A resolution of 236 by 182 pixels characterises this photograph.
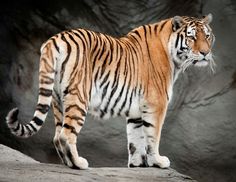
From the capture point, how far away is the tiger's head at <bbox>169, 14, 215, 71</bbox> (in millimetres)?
6809

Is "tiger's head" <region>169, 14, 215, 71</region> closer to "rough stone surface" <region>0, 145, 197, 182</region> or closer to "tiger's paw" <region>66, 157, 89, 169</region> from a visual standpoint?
"rough stone surface" <region>0, 145, 197, 182</region>

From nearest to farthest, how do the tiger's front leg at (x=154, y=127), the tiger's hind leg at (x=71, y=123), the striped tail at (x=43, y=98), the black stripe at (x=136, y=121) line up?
the striped tail at (x=43, y=98) < the tiger's hind leg at (x=71, y=123) < the tiger's front leg at (x=154, y=127) < the black stripe at (x=136, y=121)

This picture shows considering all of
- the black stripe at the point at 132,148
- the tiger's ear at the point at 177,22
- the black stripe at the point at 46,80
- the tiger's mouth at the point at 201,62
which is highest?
the tiger's ear at the point at 177,22

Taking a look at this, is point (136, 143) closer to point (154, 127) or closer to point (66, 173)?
point (154, 127)

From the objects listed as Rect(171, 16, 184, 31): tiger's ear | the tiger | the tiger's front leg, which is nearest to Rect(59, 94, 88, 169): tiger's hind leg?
the tiger

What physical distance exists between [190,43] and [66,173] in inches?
77.0

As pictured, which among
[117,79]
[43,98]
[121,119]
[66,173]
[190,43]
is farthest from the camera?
[121,119]

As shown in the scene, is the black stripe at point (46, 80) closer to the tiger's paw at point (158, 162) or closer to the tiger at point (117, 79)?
the tiger at point (117, 79)

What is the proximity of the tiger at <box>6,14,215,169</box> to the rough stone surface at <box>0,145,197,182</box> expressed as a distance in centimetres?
16

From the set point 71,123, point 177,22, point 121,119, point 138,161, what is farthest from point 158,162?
point 121,119

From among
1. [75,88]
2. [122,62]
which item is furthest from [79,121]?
[122,62]

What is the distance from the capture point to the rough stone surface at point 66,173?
5.45 meters

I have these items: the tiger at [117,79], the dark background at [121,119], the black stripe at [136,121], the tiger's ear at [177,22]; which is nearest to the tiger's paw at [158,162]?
the tiger at [117,79]

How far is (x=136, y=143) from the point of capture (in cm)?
704
